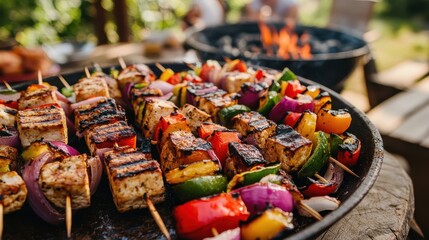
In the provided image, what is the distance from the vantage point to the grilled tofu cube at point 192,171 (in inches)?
75.4

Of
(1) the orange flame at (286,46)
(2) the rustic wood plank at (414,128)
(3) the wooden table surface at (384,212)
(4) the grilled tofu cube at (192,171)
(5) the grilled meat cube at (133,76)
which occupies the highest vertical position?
(5) the grilled meat cube at (133,76)

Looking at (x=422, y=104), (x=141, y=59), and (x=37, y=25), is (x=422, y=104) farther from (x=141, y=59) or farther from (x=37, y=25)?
(x=37, y=25)

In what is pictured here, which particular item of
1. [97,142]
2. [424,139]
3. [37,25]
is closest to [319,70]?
[424,139]

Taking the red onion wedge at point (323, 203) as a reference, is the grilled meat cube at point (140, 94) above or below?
above

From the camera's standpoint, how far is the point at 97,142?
2.16 m

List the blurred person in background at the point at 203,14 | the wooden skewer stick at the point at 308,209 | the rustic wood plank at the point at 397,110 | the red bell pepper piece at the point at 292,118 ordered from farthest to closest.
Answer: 1. the blurred person in background at the point at 203,14
2. the rustic wood plank at the point at 397,110
3. the red bell pepper piece at the point at 292,118
4. the wooden skewer stick at the point at 308,209

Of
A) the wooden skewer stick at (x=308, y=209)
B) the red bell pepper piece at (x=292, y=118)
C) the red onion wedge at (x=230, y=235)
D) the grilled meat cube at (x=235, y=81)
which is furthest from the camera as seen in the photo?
the grilled meat cube at (x=235, y=81)

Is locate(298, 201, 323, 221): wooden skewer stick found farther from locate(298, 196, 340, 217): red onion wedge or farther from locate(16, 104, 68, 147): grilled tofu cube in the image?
locate(16, 104, 68, 147): grilled tofu cube

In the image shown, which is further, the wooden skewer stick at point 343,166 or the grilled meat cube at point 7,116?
the grilled meat cube at point 7,116

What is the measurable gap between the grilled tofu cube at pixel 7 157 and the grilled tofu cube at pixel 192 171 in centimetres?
88

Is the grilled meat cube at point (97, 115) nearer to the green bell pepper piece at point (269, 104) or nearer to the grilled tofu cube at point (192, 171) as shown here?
the grilled tofu cube at point (192, 171)

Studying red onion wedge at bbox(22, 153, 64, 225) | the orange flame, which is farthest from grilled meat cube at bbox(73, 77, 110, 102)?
the orange flame

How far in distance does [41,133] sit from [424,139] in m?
3.74

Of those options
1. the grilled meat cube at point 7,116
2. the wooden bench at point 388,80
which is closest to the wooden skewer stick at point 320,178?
the grilled meat cube at point 7,116
